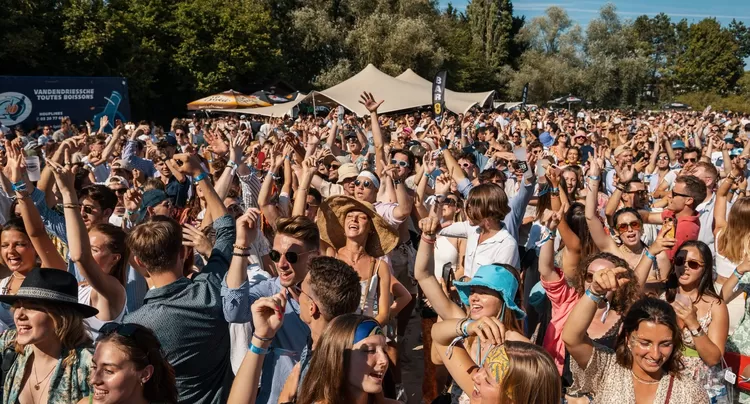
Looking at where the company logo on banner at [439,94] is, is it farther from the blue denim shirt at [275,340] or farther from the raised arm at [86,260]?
the blue denim shirt at [275,340]

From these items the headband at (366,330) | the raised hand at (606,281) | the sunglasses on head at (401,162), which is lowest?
the headband at (366,330)

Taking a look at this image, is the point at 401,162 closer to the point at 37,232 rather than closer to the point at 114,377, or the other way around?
the point at 37,232

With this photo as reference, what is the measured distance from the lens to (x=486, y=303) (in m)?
3.25

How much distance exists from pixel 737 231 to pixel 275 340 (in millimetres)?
3716

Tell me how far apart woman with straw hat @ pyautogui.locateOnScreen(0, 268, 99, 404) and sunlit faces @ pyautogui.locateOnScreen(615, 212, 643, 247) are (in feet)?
11.5

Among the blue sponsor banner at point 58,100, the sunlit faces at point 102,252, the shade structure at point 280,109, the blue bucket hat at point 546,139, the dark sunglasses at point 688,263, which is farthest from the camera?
the shade structure at point 280,109

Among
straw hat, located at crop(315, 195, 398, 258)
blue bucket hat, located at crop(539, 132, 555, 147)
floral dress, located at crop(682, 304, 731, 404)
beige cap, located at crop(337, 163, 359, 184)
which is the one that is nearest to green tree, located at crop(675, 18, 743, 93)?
blue bucket hat, located at crop(539, 132, 555, 147)

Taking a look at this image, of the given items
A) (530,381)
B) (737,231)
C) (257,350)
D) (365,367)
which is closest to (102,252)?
(257,350)

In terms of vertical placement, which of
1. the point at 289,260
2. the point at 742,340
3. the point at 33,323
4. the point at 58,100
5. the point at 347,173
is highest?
the point at 58,100

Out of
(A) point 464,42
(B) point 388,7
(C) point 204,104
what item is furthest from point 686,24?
(C) point 204,104

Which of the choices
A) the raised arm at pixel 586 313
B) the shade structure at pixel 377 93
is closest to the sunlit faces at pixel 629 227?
the raised arm at pixel 586 313

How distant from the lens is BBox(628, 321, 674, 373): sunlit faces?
3.02 meters

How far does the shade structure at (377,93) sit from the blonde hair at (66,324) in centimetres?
1984

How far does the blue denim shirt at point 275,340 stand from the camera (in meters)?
3.09
